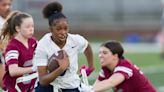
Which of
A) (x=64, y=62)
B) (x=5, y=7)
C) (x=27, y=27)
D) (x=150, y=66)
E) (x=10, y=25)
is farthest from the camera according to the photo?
(x=150, y=66)

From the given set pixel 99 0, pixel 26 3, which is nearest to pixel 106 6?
pixel 99 0

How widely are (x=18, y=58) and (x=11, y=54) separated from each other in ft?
0.34

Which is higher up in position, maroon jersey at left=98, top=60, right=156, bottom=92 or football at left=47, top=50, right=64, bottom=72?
football at left=47, top=50, right=64, bottom=72

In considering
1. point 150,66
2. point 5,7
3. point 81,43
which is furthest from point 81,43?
point 150,66

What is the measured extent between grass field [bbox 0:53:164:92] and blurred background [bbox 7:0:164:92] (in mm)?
3567

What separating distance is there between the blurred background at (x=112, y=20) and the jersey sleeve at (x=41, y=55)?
17.1m

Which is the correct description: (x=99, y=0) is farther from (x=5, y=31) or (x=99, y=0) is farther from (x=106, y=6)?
(x=5, y=31)

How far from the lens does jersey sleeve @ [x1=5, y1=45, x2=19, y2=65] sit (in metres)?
8.84

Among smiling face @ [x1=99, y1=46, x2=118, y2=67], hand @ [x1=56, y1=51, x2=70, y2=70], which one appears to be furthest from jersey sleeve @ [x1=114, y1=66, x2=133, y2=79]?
hand @ [x1=56, y1=51, x2=70, y2=70]

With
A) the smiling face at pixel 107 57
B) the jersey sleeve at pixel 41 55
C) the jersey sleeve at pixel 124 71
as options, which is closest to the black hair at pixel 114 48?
the smiling face at pixel 107 57

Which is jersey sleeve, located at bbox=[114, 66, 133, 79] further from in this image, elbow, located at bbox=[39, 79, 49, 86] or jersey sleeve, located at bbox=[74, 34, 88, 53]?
elbow, located at bbox=[39, 79, 49, 86]

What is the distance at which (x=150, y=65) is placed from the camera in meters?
19.1

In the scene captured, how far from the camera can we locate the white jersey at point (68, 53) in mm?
8336

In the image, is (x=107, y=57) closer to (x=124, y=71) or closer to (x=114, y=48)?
(x=114, y=48)
